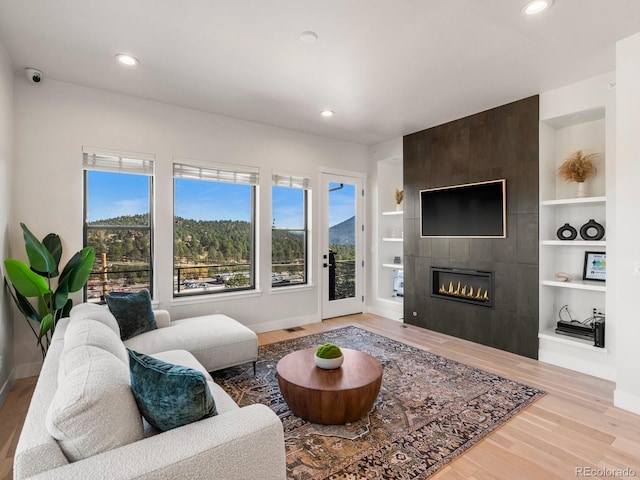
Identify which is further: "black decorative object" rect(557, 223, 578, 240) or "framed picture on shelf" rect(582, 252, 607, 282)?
"black decorative object" rect(557, 223, 578, 240)

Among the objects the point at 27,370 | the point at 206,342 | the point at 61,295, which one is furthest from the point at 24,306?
the point at 206,342

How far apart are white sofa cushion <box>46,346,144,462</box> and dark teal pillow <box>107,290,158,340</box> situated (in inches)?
67.7

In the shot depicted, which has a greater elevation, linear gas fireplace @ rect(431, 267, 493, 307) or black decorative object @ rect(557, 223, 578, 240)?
black decorative object @ rect(557, 223, 578, 240)

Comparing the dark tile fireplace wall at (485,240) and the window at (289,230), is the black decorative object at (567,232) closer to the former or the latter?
the dark tile fireplace wall at (485,240)

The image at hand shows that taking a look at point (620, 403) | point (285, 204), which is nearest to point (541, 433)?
point (620, 403)

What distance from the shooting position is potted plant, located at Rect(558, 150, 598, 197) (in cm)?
352

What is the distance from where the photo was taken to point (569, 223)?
12.4 ft

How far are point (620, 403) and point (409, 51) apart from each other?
3.27 meters

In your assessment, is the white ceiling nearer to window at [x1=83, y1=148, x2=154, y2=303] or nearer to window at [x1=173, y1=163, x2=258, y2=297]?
window at [x1=83, y1=148, x2=154, y2=303]

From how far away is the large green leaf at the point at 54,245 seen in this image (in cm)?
328

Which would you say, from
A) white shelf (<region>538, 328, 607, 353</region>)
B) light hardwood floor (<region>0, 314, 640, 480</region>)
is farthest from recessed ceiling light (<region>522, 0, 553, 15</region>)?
white shelf (<region>538, 328, 607, 353</region>)

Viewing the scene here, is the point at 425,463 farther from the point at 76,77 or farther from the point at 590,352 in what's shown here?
the point at 76,77

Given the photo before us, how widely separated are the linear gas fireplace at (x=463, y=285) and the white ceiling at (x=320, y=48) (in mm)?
2080

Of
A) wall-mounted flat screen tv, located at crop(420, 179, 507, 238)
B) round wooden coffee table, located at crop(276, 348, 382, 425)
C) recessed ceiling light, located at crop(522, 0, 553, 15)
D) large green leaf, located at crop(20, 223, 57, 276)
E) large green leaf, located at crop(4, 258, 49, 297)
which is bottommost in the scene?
round wooden coffee table, located at crop(276, 348, 382, 425)
